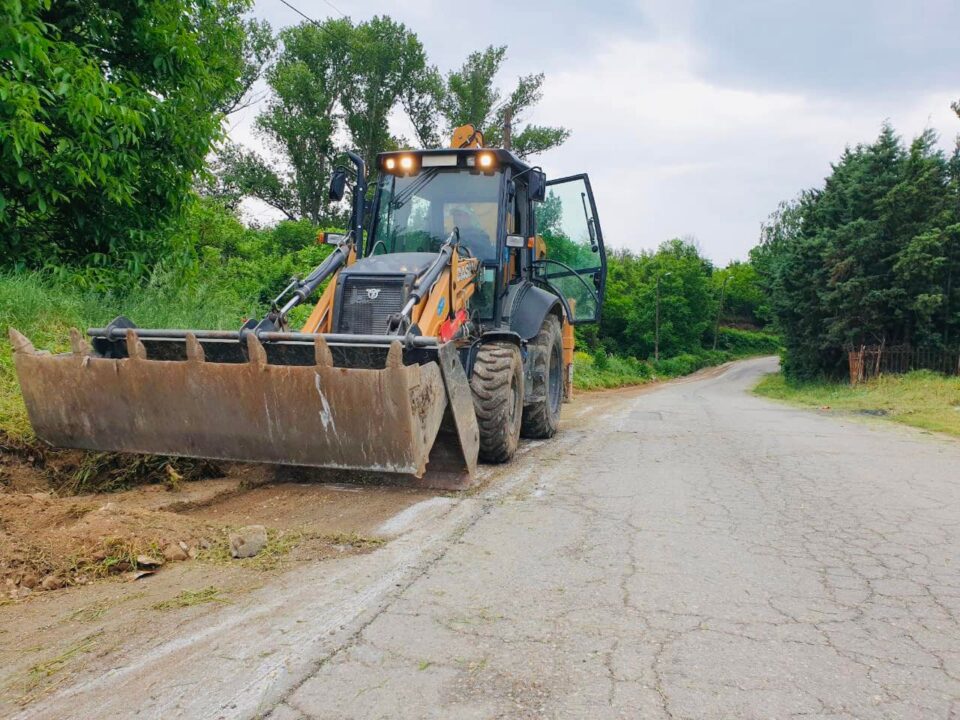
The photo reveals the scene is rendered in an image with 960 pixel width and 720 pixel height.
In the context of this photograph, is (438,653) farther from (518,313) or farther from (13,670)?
(518,313)

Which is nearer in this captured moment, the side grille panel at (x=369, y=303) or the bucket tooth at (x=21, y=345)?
the bucket tooth at (x=21, y=345)

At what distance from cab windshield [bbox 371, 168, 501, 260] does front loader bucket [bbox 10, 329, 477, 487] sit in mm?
2497

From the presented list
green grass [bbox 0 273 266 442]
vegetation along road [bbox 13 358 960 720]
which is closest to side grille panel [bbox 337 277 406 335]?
vegetation along road [bbox 13 358 960 720]

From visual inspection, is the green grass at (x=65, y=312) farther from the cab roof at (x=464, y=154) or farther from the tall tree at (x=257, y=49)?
the tall tree at (x=257, y=49)

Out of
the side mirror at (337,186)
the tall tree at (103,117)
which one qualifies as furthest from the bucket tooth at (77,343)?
the side mirror at (337,186)

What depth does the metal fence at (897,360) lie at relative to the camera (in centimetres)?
2417

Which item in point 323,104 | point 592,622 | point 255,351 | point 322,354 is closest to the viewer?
point 592,622

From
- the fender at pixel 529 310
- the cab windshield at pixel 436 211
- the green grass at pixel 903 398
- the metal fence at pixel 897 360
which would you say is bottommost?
the green grass at pixel 903 398

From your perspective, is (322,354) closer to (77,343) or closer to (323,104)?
(77,343)

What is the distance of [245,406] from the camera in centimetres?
485

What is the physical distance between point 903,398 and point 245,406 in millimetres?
18166

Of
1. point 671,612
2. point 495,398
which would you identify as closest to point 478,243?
point 495,398

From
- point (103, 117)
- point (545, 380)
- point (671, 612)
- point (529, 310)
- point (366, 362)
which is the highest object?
point (103, 117)

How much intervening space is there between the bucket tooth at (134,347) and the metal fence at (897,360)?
1006 inches
